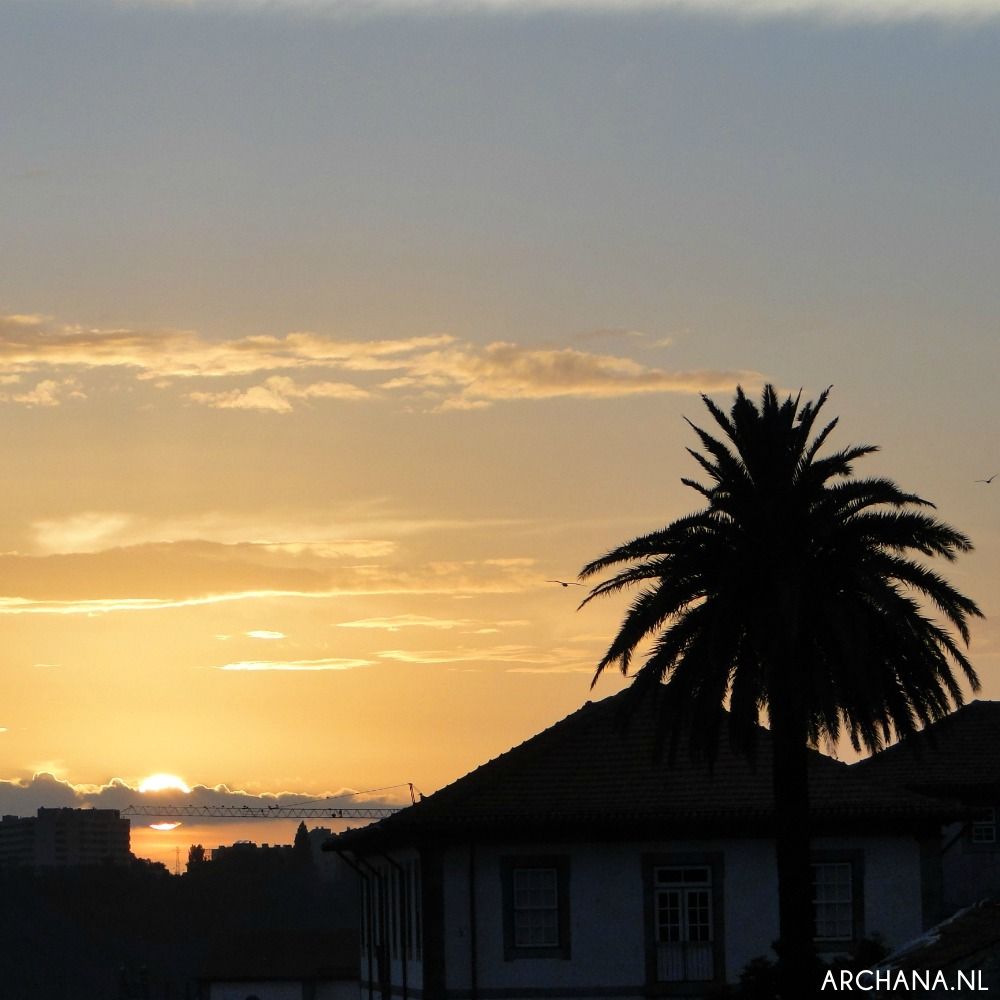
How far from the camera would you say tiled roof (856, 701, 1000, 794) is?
65938 mm

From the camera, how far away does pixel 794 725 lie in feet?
126

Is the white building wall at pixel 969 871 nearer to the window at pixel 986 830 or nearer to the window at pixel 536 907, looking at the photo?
the window at pixel 986 830

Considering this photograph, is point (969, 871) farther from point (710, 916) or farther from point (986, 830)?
point (710, 916)

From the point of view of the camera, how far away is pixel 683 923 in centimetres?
4912

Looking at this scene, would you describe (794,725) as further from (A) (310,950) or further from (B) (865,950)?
(A) (310,950)

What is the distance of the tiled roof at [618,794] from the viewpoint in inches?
1934

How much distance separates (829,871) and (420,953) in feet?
33.2

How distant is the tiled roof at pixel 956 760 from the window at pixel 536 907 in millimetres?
18896

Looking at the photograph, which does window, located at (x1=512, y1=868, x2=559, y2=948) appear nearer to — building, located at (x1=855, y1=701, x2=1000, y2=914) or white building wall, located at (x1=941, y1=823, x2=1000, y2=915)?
building, located at (x1=855, y1=701, x2=1000, y2=914)

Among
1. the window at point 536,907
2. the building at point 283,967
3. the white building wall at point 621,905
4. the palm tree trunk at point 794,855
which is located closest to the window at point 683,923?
the white building wall at point 621,905

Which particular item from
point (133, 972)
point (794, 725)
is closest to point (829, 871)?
point (794, 725)

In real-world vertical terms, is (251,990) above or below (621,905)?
below

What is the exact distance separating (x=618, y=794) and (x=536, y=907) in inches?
134

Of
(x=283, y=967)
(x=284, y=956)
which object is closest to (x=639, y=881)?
(x=283, y=967)
